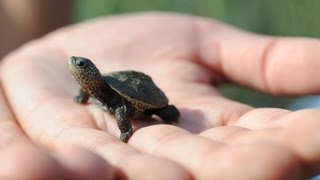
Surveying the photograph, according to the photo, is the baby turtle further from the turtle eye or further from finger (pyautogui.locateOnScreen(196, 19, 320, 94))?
finger (pyautogui.locateOnScreen(196, 19, 320, 94))

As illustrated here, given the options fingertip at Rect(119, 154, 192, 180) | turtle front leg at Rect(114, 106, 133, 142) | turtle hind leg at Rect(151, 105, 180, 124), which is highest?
fingertip at Rect(119, 154, 192, 180)

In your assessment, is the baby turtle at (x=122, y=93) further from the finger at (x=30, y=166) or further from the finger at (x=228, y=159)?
the finger at (x=30, y=166)

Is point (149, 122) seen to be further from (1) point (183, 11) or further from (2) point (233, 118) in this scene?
(1) point (183, 11)

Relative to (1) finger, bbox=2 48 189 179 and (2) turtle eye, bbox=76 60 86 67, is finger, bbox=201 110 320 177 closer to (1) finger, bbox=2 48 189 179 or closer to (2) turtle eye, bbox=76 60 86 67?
(1) finger, bbox=2 48 189 179

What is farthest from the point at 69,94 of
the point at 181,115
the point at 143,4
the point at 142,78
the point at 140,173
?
the point at 143,4

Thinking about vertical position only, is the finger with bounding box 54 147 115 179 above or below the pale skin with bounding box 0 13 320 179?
above

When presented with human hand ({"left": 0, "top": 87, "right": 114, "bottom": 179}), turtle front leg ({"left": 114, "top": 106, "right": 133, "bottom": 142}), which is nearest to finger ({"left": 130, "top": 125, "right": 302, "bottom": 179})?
human hand ({"left": 0, "top": 87, "right": 114, "bottom": 179})

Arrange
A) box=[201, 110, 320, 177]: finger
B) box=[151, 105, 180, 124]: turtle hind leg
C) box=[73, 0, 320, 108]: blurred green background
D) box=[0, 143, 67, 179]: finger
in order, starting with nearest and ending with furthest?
box=[0, 143, 67, 179]: finger, box=[201, 110, 320, 177]: finger, box=[151, 105, 180, 124]: turtle hind leg, box=[73, 0, 320, 108]: blurred green background

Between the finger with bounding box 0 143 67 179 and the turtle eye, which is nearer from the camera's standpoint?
the finger with bounding box 0 143 67 179

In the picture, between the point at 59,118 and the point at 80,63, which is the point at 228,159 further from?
the point at 80,63

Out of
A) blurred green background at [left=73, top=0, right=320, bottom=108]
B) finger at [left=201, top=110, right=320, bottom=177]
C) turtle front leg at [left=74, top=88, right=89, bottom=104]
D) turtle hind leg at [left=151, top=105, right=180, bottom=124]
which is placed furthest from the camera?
blurred green background at [left=73, top=0, right=320, bottom=108]
